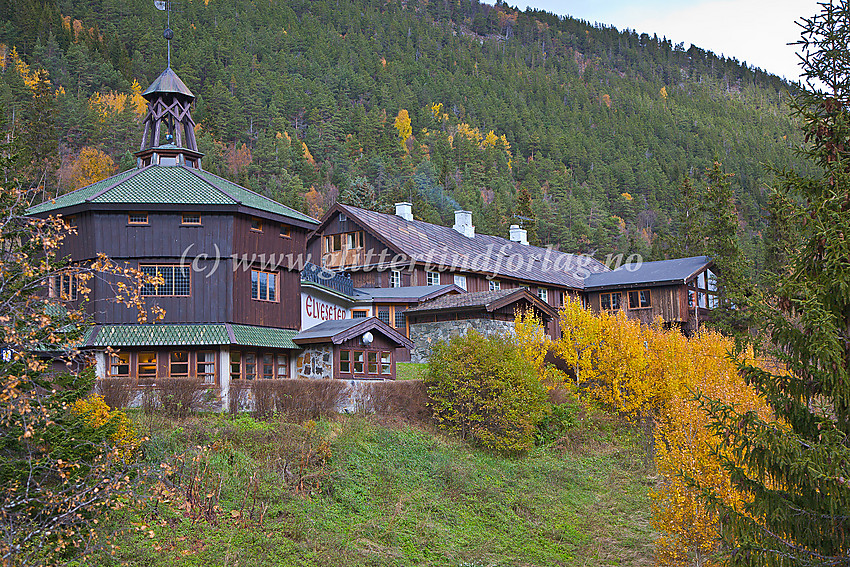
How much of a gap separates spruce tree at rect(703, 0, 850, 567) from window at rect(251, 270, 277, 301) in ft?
70.5

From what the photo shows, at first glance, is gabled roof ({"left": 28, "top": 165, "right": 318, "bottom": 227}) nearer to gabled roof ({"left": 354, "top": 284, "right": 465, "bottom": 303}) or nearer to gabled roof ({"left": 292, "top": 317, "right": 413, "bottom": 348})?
gabled roof ({"left": 292, "top": 317, "right": 413, "bottom": 348})

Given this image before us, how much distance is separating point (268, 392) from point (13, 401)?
14143mm

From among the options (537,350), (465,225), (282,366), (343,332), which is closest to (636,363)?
(537,350)

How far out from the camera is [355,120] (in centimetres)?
12169

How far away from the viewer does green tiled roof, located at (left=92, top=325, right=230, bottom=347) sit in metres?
27.8

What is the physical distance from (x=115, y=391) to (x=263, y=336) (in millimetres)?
9240

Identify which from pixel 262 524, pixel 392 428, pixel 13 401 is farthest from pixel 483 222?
pixel 13 401

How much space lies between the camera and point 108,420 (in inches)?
696

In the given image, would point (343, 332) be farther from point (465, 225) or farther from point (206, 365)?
point (465, 225)

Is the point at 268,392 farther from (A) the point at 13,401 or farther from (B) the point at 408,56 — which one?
(B) the point at 408,56

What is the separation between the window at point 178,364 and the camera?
28781 millimetres

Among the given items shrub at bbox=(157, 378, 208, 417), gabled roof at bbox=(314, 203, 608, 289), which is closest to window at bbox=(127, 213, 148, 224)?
shrub at bbox=(157, 378, 208, 417)

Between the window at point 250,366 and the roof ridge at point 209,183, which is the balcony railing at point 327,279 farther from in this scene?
the roof ridge at point 209,183

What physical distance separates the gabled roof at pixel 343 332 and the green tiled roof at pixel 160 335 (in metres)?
3.71
